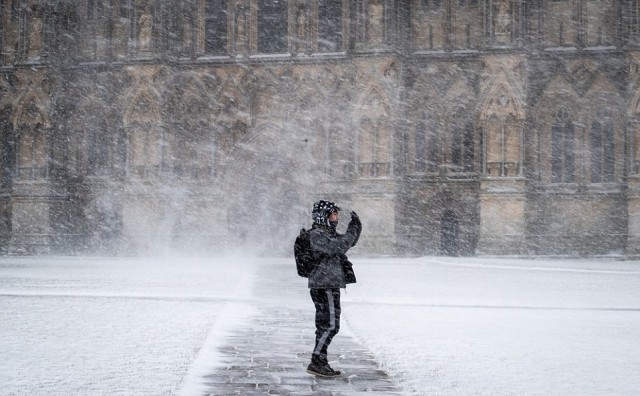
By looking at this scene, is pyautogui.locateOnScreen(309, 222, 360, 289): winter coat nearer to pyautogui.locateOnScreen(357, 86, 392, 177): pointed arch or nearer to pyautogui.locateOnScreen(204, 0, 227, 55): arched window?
pyautogui.locateOnScreen(357, 86, 392, 177): pointed arch

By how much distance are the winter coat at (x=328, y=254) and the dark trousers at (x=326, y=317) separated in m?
0.12

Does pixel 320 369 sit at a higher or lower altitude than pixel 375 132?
lower

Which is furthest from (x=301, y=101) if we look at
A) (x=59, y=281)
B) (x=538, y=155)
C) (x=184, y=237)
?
(x=59, y=281)

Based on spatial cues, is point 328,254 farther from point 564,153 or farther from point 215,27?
point 215,27

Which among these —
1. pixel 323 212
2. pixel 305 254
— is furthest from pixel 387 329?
pixel 323 212

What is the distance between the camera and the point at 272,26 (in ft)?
111

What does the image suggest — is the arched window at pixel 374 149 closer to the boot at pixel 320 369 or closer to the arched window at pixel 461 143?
the arched window at pixel 461 143

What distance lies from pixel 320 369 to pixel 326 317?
0.48 meters

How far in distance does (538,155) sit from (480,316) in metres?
20.7

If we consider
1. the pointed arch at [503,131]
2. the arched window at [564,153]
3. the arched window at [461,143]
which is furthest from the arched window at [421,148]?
the arched window at [564,153]

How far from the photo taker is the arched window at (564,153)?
32.4 m

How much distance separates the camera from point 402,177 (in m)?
32.6

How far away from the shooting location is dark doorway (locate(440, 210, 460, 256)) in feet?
108

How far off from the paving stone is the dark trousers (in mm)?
304
